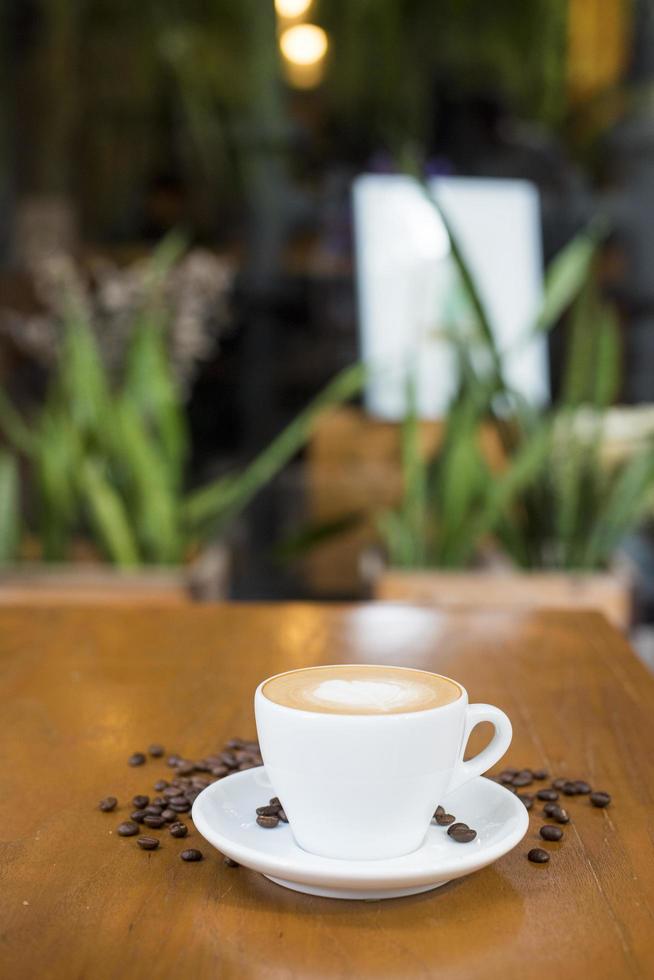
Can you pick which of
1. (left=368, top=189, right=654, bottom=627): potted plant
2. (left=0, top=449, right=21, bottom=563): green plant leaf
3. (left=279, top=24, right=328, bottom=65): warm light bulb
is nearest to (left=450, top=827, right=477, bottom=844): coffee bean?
(left=368, top=189, right=654, bottom=627): potted plant

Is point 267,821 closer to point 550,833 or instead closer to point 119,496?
point 550,833

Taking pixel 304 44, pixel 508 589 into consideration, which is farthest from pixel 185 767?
pixel 304 44

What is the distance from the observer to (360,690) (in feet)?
1.19

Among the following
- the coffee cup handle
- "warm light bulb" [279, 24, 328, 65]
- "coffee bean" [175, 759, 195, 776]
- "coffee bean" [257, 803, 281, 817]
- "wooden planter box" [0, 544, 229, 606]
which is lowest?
"wooden planter box" [0, 544, 229, 606]

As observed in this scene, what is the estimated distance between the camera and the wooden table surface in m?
0.30

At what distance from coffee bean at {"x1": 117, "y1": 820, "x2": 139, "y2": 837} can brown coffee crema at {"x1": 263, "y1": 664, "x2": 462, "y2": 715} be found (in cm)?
7

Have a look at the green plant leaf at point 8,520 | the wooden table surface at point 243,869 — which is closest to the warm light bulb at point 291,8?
the green plant leaf at point 8,520

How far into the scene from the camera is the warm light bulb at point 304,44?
2795mm

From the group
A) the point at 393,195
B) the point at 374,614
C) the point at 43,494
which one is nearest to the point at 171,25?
the point at 393,195

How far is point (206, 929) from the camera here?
12.2 inches

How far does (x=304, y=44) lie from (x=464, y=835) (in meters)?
2.76

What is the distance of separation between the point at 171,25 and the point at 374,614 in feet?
8.00

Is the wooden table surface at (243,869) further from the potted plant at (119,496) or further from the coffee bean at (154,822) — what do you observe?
the potted plant at (119,496)

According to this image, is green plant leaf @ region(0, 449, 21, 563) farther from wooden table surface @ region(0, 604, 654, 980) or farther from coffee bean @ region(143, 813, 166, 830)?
coffee bean @ region(143, 813, 166, 830)
